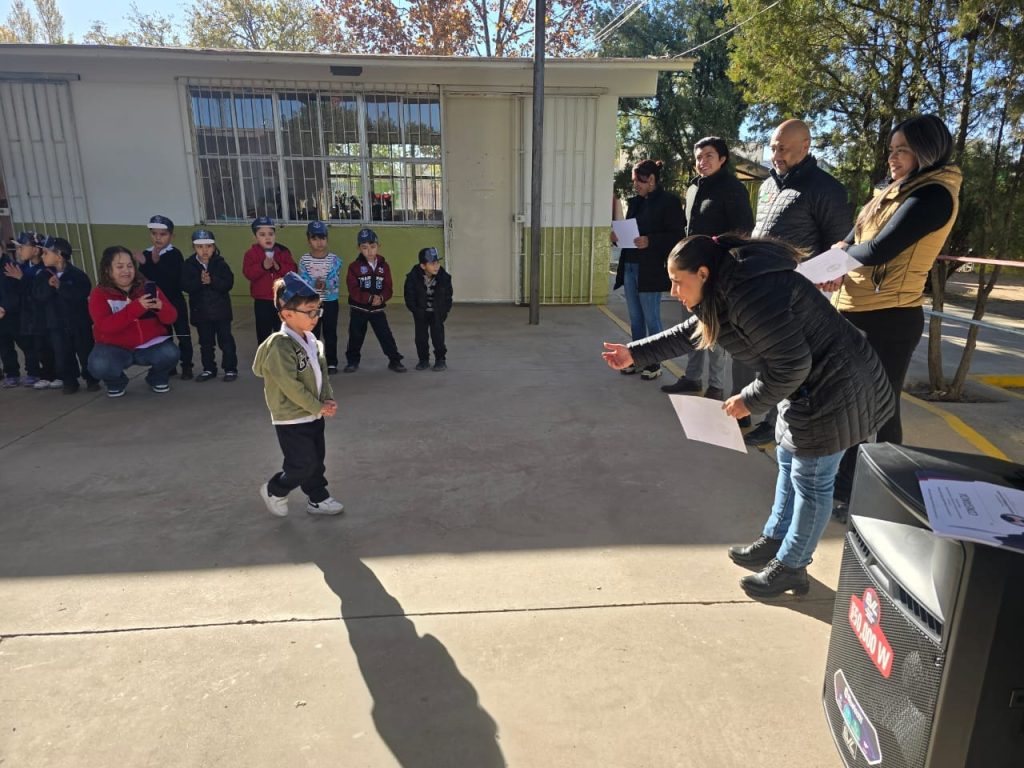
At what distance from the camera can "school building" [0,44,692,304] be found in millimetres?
9047

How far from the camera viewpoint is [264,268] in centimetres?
614

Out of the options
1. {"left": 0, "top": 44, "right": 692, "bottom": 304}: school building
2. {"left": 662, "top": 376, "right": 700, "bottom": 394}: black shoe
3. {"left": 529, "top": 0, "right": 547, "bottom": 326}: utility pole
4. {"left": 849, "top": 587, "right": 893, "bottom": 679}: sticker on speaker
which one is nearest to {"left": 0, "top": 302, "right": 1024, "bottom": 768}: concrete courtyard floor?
{"left": 849, "top": 587, "right": 893, "bottom": 679}: sticker on speaker

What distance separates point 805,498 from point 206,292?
5.43 meters

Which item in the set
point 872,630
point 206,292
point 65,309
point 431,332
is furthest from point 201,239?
point 872,630

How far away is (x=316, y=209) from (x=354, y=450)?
642 cm

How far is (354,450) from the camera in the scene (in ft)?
14.6

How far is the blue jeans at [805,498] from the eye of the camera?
261cm

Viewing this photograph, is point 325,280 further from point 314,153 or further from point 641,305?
point 314,153

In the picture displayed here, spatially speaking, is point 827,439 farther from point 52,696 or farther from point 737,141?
point 737,141

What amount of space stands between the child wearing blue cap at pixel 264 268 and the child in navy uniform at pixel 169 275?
0.69 meters

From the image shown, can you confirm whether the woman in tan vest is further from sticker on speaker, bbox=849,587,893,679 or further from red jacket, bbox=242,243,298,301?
red jacket, bbox=242,243,298,301

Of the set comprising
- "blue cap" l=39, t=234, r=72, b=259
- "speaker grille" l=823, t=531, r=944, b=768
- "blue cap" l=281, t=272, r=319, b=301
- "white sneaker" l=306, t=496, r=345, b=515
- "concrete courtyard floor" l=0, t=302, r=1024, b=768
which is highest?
"blue cap" l=39, t=234, r=72, b=259

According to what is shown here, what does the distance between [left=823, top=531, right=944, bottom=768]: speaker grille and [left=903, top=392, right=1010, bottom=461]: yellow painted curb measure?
3.08 m

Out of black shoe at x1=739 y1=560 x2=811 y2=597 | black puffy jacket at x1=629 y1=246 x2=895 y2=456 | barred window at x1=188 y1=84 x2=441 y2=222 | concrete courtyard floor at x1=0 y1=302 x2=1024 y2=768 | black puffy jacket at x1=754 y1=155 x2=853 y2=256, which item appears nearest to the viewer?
concrete courtyard floor at x1=0 y1=302 x2=1024 y2=768
